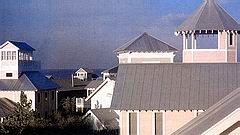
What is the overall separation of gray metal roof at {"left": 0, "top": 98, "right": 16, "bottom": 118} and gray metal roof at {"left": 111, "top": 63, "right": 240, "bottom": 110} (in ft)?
63.1

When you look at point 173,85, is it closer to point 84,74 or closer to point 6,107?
point 6,107

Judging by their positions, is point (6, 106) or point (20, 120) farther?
point (6, 106)

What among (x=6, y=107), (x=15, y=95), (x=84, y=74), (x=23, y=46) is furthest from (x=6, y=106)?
(x=84, y=74)

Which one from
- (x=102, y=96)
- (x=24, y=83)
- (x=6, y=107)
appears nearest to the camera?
(x=6, y=107)

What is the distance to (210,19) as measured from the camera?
24828mm

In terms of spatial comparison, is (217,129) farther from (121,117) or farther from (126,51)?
(126,51)

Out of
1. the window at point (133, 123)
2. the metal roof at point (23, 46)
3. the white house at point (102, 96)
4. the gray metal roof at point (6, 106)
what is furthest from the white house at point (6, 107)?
the window at point (133, 123)

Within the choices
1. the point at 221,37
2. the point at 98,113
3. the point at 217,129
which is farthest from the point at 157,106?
the point at 98,113

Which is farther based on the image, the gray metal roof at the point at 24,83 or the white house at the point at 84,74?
the white house at the point at 84,74

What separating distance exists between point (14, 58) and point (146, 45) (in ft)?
48.6

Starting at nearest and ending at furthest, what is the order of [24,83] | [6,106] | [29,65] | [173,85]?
[173,85], [6,106], [24,83], [29,65]

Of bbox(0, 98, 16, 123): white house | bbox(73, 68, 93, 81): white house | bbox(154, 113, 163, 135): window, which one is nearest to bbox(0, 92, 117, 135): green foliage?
bbox(0, 98, 16, 123): white house

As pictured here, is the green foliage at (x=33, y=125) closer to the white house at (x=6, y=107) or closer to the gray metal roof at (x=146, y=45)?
the white house at (x=6, y=107)

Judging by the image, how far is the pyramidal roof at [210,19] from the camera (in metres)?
24.4
